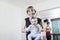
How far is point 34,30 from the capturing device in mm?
2258

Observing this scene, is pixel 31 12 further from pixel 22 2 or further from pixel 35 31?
pixel 35 31

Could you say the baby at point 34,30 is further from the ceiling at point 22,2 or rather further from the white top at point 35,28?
the ceiling at point 22,2

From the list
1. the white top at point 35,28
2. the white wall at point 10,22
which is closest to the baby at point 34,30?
the white top at point 35,28

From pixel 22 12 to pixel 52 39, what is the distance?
89cm

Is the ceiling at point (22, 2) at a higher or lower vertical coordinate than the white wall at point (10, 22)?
higher

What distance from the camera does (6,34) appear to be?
2369mm

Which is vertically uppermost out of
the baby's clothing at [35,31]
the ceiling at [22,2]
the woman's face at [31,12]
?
the ceiling at [22,2]

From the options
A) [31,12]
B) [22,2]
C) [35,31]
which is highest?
[22,2]

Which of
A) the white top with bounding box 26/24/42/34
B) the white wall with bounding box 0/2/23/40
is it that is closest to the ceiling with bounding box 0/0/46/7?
the white wall with bounding box 0/2/23/40

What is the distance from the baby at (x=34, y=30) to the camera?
224 centimetres

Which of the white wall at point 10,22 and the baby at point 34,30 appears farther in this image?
the white wall at point 10,22

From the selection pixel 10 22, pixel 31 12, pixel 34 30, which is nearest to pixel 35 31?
pixel 34 30

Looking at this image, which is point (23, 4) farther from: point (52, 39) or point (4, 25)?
point (52, 39)

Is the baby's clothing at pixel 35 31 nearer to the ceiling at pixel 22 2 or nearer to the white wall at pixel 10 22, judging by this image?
the white wall at pixel 10 22
